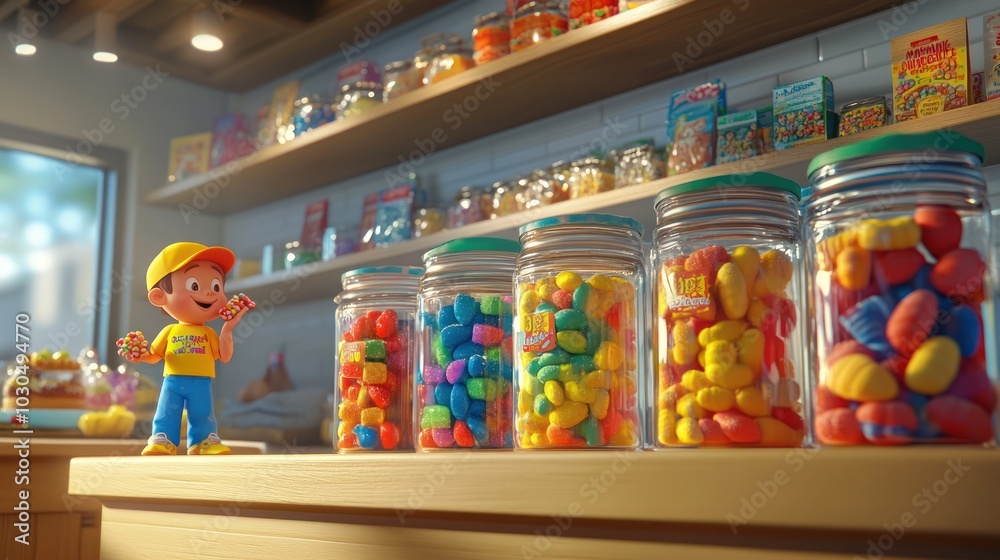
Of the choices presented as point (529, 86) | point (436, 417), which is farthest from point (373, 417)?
point (529, 86)

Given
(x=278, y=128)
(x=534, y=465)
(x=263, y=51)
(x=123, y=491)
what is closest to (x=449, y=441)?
(x=534, y=465)

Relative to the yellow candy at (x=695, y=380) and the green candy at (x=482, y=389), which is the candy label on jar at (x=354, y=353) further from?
the yellow candy at (x=695, y=380)

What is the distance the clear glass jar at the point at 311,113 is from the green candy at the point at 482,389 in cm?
241

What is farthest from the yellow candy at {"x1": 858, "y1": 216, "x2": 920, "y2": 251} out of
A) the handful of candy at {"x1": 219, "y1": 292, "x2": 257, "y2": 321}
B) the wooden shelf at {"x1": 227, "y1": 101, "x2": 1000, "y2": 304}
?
the wooden shelf at {"x1": 227, "y1": 101, "x2": 1000, "y2": 304}

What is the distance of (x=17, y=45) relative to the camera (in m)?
3.62

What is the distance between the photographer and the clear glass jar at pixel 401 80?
2857 mm

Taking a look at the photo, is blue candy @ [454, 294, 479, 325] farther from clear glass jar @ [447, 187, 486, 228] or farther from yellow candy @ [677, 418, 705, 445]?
clear glass jar @ [447, 187, 486, 228]

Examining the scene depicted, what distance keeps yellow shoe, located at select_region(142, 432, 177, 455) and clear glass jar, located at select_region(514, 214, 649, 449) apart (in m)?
0.53

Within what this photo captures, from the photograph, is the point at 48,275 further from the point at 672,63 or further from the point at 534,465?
the point at 534,465

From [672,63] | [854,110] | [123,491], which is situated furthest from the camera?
[672,63]

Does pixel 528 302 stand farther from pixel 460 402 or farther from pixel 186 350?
pixel 186 350

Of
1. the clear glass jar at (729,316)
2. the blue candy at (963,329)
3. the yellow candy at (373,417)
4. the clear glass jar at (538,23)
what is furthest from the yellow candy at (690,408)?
the clear glass jar at (538,23)

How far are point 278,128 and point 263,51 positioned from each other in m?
0.56

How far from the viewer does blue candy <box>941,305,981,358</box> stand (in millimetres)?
628
